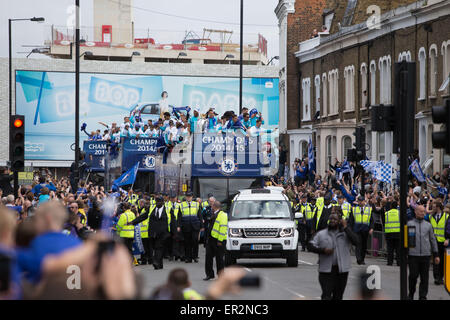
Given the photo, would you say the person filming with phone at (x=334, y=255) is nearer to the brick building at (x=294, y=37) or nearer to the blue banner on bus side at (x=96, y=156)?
the blue banner on bus side at (x=96, y=156)

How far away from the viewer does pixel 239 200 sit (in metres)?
25.0

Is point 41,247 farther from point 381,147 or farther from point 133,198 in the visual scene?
point 381,147

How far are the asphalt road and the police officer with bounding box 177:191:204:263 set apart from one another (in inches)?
15.0

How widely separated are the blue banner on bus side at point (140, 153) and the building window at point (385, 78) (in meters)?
12.7

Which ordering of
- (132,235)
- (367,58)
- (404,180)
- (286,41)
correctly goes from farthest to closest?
(286,41) → (367,58) → (132,235) → (404,180)

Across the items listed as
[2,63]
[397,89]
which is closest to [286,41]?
[2,63]

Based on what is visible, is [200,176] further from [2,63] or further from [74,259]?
[2,63]

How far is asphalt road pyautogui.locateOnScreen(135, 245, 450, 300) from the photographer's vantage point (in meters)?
17.3

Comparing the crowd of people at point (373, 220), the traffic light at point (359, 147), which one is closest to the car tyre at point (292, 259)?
the crowd of people at point (373, 220)

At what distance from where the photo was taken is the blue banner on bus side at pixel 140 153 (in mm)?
35562

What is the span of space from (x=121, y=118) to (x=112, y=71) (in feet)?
24.4

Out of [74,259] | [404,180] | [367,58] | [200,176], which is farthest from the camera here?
[367,58]

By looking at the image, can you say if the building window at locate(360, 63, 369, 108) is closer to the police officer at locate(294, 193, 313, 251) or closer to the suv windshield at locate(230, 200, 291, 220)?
the police officer at locate(294, 193, 313, 251)

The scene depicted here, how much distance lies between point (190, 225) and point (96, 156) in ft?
53.2
